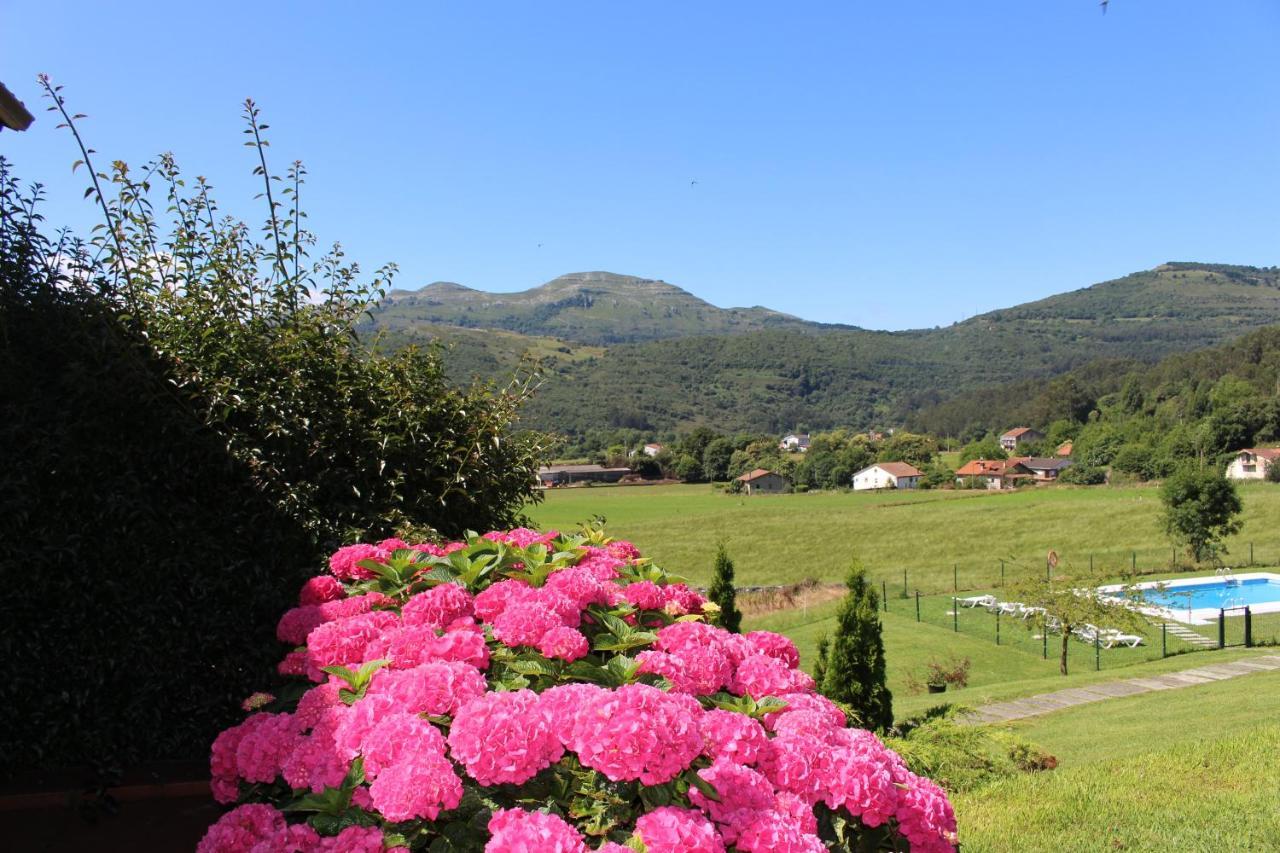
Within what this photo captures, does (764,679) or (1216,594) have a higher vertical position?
(764,679)

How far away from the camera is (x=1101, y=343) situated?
596ft

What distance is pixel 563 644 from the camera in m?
2.20

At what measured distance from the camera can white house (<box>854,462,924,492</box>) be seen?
77.5m

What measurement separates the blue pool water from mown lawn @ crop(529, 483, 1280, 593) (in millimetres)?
2781

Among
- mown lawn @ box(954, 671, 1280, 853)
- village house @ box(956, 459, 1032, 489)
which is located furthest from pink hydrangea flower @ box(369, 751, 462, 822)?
village house @ box(956, 459, 1032, 489)

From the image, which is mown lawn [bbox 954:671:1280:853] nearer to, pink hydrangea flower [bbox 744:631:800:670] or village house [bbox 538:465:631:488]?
pink hydrangea flower [bbox 744:631:800:670]

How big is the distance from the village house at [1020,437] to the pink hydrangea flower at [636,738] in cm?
10517

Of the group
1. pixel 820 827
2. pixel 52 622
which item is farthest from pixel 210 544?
pixel 820 827

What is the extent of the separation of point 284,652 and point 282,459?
0.87 meters

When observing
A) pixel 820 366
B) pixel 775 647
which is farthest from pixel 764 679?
pixel 820 366

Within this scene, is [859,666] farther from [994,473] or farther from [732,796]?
[994,473]

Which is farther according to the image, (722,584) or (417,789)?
(722,584)

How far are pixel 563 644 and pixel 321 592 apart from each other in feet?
3.78

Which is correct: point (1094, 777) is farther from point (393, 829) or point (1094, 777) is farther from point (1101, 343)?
point (1101, 343)
